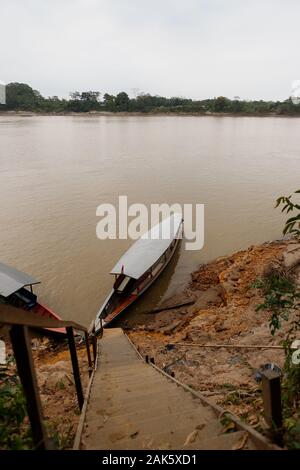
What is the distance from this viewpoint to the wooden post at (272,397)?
7.37ft

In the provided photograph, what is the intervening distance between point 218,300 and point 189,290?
151cm

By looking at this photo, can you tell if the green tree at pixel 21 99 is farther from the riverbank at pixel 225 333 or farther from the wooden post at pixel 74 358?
the wooden post at pixel 74 358

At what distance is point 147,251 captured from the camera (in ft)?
40.7

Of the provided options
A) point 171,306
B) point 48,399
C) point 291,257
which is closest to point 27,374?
point 48,399

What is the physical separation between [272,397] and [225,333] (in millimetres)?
6024

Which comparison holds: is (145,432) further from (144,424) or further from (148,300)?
(148,300)

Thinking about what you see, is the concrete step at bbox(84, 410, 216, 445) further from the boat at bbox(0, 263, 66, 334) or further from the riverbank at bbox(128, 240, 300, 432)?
the boat at bbox(0, 263, 66, 334)

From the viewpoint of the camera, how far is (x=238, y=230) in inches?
687

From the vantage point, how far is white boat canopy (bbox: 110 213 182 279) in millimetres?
10984

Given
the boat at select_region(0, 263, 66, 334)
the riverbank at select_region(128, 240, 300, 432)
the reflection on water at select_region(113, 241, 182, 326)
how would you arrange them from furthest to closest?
the reflection on water at select_region(113, 241, 182, 326), the boat at select_region(0, 263, 66, 334), the riverbank at select_region(128, 240, 300, 432)

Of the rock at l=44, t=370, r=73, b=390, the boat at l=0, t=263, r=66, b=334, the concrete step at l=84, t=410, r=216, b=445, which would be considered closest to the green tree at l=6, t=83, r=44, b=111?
the boat at l=0, t=263, r=66, b=334

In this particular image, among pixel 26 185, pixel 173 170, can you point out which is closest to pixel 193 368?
pixel 26 185

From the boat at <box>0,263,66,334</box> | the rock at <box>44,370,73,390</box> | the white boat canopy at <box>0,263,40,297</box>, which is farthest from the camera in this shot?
the boat at <box>0,263,66,334</box>

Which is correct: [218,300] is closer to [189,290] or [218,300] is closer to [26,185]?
[189,290]
